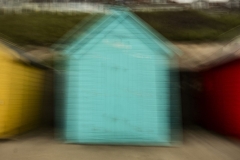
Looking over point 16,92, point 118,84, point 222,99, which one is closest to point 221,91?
point 222,99

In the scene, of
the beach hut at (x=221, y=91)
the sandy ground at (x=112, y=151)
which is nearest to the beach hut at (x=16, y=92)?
the sandy ground at (x=112, y=151)

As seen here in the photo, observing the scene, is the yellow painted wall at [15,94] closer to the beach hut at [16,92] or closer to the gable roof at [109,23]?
the beach hut at [16,92]

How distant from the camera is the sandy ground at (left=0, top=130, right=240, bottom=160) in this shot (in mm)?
7133

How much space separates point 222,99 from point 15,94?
18.1ft

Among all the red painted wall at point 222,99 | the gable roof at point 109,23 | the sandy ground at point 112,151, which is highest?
the gable roof at point 109,23

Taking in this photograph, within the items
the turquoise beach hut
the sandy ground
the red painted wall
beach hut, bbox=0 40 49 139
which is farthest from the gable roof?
the sandy ground

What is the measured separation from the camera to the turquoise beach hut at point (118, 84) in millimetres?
7914

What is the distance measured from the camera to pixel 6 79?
837 centimetres

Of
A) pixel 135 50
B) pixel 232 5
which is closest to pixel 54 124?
pixel 135 50

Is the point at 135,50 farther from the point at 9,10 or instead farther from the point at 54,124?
the point at 9,10

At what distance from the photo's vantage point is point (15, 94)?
872cm

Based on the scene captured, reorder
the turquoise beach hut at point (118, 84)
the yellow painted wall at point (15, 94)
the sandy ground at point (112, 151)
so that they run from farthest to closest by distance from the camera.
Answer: the yellow painted wall at point (15, 94) < the turquoise beach hut at point (118, 84) < the sandy ground at point (112, 151)

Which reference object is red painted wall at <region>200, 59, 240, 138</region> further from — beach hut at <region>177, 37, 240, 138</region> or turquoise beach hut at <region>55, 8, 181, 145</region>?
turquoise beach hut at <region>55, 8, 181, 145</region>

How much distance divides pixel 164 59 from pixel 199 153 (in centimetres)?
221
